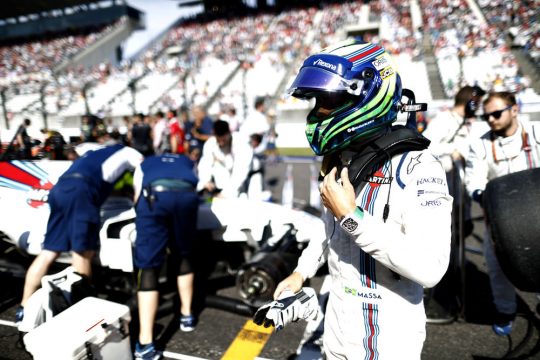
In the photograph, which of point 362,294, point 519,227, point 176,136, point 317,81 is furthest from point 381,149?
point 176,136

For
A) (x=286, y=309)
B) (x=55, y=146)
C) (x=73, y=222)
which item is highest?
(x=55, y=146)

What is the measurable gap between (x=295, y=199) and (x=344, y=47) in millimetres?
5862

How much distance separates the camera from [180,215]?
2.93 m

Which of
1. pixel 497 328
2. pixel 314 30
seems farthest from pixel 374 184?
pixel 314 30

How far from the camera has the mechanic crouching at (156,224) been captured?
112 inches

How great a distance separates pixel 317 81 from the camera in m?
1.41

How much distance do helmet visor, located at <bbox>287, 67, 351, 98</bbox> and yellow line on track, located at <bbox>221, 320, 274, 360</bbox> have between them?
2.07 metres

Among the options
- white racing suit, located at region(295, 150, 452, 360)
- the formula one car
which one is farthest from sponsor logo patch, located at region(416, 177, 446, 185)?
the formula one car

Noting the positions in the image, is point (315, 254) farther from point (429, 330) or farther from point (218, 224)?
point (218, 224)

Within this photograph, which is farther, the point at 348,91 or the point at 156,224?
the point at 156,224

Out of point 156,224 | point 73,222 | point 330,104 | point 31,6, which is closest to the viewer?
point 330,104

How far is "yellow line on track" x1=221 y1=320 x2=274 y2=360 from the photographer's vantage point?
9.30 feet

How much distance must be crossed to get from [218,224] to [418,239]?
8.79 ft

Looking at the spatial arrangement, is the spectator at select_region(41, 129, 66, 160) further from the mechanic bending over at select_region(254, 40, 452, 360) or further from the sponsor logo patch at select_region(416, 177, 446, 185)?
the sponsor logo patch at select_region(416, 177, 446, 185)
